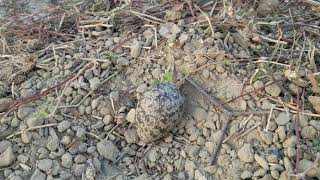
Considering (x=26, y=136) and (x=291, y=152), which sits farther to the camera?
(x=26, y=136)

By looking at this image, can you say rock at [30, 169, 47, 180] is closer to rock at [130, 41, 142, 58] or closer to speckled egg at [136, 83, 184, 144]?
speckled egg at [136, 83, 184, 144]

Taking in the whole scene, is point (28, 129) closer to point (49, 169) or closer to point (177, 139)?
point (49, 169)

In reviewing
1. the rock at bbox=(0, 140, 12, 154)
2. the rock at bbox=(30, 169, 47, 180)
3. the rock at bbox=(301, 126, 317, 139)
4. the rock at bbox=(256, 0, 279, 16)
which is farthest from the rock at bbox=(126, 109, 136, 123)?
the rock at bbox=(256, 0, 279, 16)

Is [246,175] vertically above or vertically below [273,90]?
below

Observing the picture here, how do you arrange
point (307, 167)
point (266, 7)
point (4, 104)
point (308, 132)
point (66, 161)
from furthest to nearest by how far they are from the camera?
point (266, 7)
point (4, 104)
point (66, 161)
point (308, 132)
point (307, 167)

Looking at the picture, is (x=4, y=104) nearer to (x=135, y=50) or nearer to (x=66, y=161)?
(x=66, y=161)

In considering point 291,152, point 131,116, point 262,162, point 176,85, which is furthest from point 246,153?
point 131,116
